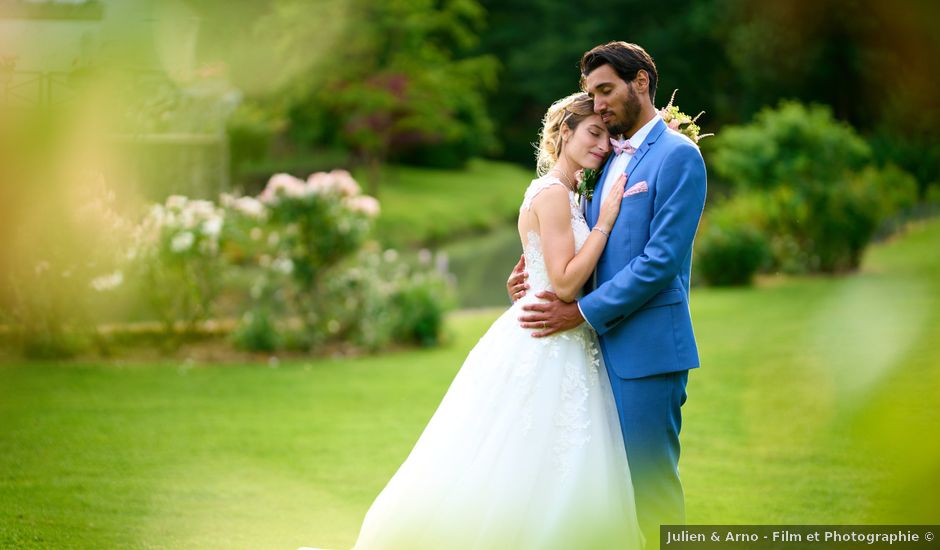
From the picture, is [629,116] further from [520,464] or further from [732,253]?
[732,253]

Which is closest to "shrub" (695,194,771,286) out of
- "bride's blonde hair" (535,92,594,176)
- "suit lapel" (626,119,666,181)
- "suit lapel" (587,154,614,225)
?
"bride's blonde hair" (535,92,594,176)

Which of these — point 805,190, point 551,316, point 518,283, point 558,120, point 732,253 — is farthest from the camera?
point 805,190

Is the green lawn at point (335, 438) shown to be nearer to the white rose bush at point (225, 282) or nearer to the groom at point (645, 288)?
the white rose bush at point (225, 282)

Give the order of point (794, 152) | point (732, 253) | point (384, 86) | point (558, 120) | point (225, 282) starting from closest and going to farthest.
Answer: point (558, 120)
point (225, 282)
point (732, 253)
point (794, 152)
point (384, 86)

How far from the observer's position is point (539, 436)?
324 centimetres

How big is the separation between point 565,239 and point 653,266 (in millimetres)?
372

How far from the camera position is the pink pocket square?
124 inches

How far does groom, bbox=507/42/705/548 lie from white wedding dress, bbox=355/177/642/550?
0.09 meters

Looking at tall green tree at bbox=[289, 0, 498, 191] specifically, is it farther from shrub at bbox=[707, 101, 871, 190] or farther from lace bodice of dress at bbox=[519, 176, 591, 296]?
lace bodice of dress at bbox=[519, 176, 591, 296]

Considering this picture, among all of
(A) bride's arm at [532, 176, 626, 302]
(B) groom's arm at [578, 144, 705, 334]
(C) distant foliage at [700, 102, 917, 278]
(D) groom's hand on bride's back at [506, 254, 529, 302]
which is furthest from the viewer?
(C) distant foliage at [700, 102, 917, 278]

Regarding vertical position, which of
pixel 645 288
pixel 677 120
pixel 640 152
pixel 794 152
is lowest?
pixel 794 152

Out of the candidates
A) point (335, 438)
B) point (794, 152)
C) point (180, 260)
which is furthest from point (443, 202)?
point (335, 438)

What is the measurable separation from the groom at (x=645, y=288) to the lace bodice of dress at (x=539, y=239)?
0.14 metres

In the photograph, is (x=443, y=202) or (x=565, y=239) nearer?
(x=565, y=239)
